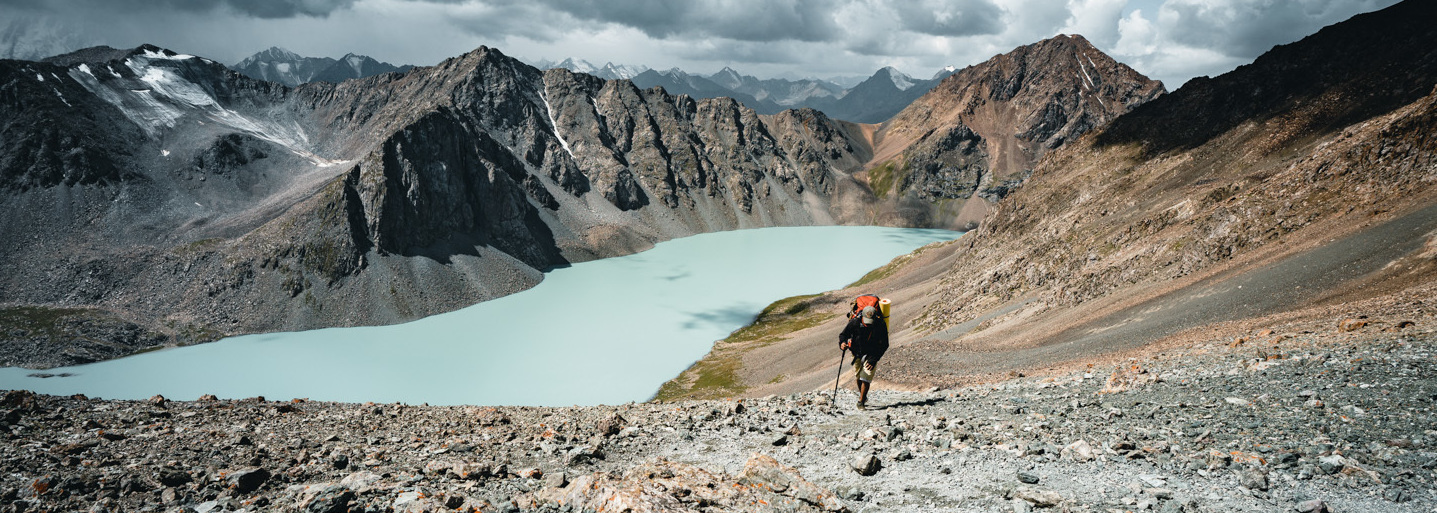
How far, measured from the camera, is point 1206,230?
131 feet

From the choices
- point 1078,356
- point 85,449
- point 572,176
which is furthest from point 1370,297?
point 572,176

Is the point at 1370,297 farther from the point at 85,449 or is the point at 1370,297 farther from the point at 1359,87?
the point at 1359,87

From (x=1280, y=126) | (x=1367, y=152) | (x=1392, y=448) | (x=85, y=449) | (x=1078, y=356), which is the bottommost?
(x=1078, y=356)

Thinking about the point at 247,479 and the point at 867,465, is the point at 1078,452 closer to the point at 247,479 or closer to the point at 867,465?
the point at 867,465

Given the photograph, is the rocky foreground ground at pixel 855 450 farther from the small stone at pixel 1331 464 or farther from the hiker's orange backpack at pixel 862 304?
the hiker's orange backpack at pixel 862 304

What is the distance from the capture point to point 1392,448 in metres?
8.76

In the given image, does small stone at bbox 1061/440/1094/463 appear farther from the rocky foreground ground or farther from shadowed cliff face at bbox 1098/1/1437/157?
shadowed cliff face at bbox 1098/1/1437/157

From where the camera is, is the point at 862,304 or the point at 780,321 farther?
the point at 780,321

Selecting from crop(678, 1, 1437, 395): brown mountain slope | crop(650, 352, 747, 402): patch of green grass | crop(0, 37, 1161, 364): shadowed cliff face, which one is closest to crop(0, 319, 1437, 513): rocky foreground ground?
crop(678, 1, 1437, 395): brown mountain slope

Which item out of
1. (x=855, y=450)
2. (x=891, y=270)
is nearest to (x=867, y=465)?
(x=855, y=450)

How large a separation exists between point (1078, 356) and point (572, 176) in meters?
168

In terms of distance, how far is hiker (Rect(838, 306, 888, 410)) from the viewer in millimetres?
16641

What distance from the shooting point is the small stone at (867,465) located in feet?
34.8

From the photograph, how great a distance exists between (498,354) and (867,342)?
7372cm
